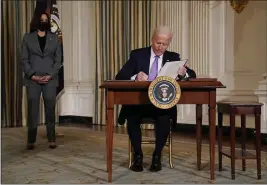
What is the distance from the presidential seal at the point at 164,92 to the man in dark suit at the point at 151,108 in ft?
1.30

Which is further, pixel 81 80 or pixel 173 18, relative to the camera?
pixel 81 80

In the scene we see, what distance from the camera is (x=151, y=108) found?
3.30 m

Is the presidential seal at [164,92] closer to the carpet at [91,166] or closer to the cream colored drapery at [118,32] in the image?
the carpet at [91,166]

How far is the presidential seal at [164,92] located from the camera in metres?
2.74

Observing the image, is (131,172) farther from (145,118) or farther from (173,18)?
(173,18)

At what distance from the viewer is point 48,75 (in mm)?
4277

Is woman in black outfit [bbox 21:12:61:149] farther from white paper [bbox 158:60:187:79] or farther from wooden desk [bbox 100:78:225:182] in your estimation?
white paper [bbox 158:60:187:79]

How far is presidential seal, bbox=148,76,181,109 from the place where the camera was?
2.74m

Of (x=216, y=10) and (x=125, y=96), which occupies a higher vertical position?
(x=216, y=10)

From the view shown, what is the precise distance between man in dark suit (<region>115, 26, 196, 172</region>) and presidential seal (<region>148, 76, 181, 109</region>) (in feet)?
1.30

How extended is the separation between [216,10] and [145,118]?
126 inches

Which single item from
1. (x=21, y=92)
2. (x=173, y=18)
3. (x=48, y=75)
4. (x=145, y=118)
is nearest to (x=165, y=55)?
(x=145, y=118)

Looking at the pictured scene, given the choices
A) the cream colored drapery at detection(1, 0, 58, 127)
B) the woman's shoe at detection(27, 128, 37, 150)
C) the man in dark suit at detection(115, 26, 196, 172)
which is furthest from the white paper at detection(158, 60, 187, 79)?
the cream colored drapery at detection(1, 0, 58, 127)

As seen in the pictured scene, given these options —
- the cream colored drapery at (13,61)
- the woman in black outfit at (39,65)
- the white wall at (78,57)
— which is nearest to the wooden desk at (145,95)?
the woman in black outfit at (39,65)
